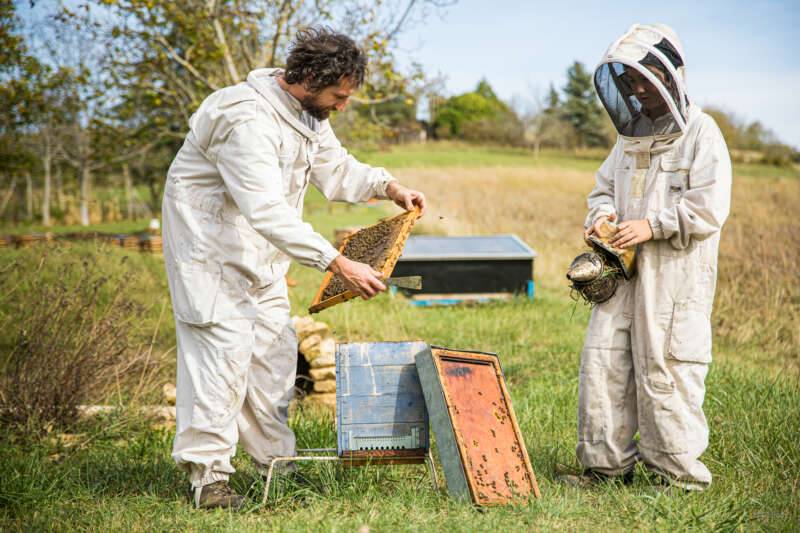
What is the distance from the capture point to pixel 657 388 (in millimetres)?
3734

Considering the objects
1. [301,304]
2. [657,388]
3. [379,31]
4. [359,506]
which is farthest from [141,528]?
[379,31]

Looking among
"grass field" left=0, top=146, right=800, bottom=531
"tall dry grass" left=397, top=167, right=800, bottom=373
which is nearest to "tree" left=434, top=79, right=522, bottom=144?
"tall dry grass" left=397, top=167, right=800, bottom=373

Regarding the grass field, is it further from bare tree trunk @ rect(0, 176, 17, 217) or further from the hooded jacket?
bare tree trunk @ rect(0, 176, 17, 217)

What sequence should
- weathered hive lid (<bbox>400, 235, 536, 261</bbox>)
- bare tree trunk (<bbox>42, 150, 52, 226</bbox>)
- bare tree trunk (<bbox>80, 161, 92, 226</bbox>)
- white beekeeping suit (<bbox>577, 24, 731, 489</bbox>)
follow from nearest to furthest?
1. white beekeeping suit (<bbox>577, 24, 731, 489</bbox>)
2. weathered hive lid (<bbox>400, 235, 536, 261</bbox>)
3. bare tree trunk (<bbox>80, 161, 92, 226</bbox>)
4. bare tree trunk (<bbox>42, 150, 52, 226</bbox>)

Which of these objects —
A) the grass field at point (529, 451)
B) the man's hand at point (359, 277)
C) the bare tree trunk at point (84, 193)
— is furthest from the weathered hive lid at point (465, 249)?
the bare tree trunk at point (84, 193)

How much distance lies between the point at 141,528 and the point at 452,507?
1.38 meters

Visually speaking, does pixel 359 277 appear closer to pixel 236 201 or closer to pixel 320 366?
pixel 236 201

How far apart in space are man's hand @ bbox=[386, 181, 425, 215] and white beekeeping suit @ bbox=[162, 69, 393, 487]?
0.52 meters

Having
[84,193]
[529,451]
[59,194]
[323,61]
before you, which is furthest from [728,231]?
[59,194]

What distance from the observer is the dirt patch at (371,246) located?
3.50 metres

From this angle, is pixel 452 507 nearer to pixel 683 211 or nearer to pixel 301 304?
pixel 683 211

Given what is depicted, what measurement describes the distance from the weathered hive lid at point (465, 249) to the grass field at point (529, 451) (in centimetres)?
65

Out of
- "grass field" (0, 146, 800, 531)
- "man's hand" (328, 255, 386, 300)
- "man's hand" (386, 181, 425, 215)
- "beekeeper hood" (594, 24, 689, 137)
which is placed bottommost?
"grass field" (0, 146, 800, 531)

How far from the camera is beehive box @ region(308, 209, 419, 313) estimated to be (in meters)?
3.38
